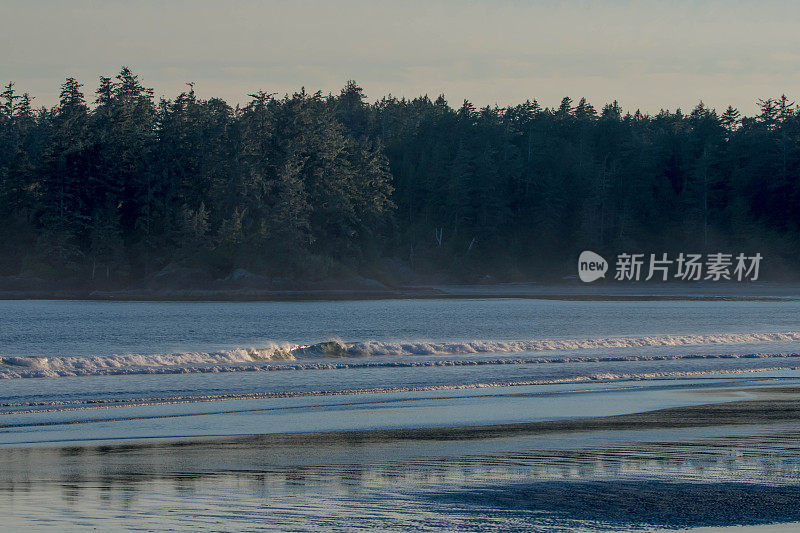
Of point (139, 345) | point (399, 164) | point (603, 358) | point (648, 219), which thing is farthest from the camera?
point (399, 164)

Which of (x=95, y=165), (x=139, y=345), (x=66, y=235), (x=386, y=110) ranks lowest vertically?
(x=139, y=345)

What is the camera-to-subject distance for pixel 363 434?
17312 mm

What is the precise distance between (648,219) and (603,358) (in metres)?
109

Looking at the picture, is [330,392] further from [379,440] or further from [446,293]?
[446,293]

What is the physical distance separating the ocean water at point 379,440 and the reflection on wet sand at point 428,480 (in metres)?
0.05

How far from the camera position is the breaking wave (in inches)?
1103

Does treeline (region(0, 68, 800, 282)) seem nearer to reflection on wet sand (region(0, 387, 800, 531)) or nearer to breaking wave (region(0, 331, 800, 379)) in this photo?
breaking wave (region(0, 331, 800, 379))

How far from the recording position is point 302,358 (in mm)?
34062

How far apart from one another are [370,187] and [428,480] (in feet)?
380

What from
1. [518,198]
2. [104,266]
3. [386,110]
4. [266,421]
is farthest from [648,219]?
[266,421]

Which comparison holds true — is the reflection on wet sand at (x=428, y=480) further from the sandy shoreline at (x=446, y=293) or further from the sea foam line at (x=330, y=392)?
the sandy shoreline at (x=446, y=293)

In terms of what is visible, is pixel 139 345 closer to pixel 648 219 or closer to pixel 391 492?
pixel 391 492

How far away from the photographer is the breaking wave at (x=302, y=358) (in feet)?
91.9

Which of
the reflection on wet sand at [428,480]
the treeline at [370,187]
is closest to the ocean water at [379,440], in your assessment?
the reflection on wet sand at [428,480]
